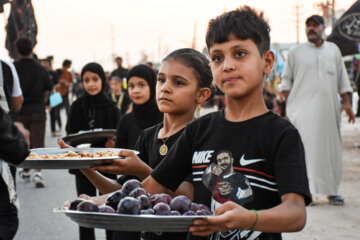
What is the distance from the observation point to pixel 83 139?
191 inches

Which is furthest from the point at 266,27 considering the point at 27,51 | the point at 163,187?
the point at 27,51

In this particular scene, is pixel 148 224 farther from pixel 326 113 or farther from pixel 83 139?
pixel 326 113

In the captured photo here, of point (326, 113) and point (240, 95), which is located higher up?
point (240, 95)

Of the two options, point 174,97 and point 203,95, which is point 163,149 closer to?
point 174,97

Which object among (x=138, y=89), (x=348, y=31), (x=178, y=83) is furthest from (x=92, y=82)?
(x=348, y=31)

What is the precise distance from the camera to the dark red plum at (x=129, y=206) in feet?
6.17

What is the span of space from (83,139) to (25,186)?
5101mm

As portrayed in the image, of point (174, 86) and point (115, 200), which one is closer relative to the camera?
point (115, 200)

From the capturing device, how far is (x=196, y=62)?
3.22 metres

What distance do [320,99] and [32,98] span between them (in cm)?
457

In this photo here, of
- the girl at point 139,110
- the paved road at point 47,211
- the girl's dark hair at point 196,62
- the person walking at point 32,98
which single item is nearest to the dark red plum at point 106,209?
the girl's dark hair at point 196,62

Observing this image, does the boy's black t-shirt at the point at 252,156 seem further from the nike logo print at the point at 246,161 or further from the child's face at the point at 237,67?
the child's face at the point at 237,67

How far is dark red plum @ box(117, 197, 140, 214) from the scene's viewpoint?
1.88 meters

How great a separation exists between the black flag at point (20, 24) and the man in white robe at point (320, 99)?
8.91 m
